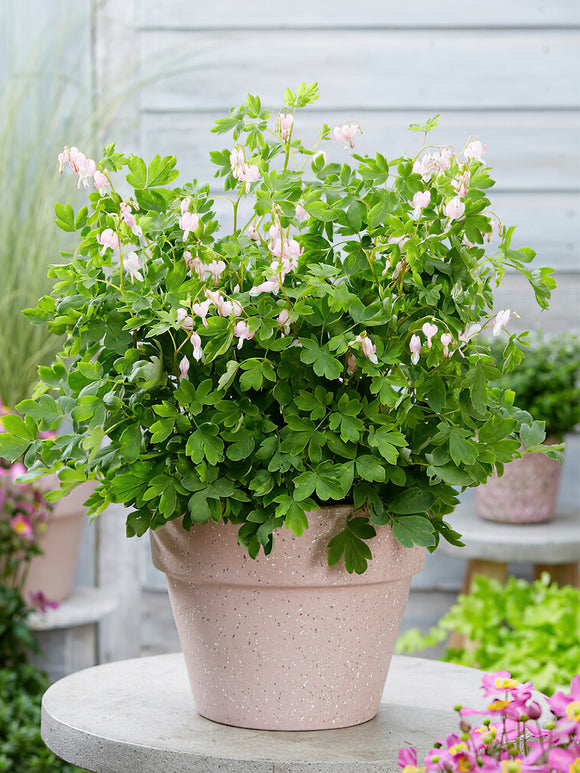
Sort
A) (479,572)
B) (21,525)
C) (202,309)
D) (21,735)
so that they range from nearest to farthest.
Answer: (202,309), (21,735), (21,525), (479,572)

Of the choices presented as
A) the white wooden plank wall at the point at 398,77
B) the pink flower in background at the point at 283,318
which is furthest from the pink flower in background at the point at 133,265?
the white wooden plank wall at the point at 398,77

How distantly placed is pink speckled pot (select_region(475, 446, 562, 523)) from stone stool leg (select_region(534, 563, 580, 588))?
0.12 metres

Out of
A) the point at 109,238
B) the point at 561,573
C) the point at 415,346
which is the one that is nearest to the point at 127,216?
the point at 109,238

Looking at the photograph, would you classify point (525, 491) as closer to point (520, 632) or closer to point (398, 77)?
point (520, 632)

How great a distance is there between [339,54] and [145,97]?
1.51 ft

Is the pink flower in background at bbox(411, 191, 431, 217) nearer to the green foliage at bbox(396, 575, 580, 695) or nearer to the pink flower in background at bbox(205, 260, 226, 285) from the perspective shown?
the pink flower in background at bbox(205, 260, 226, 285)

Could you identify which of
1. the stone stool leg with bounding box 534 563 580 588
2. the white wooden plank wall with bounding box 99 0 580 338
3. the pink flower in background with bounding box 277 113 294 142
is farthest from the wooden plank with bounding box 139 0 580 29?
the pink flower in background with bounding box 277 113 294 142

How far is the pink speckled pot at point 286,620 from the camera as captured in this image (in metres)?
0.69

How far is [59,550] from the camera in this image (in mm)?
1910

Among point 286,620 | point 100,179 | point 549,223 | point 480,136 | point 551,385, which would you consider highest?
point 480,136

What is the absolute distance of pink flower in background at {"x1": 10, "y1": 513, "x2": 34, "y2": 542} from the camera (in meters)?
1.74

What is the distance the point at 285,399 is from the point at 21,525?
48.3 inches

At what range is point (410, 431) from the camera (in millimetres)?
694

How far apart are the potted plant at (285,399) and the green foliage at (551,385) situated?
105 cm
